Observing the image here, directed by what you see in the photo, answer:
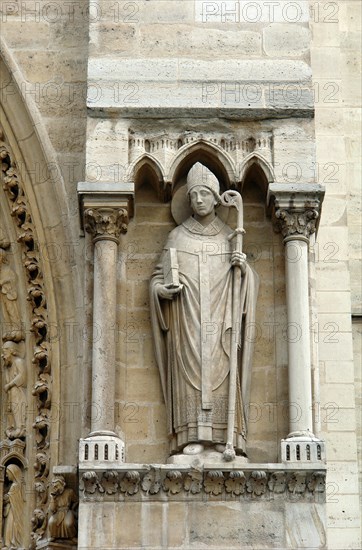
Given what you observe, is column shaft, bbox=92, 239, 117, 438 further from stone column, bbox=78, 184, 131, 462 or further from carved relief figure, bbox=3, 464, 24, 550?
carved relief figure, bbox=3, 464, 24, 550

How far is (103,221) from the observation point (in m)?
12.4

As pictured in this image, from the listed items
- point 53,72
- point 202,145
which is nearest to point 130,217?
point 202,145

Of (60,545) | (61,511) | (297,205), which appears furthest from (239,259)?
(60,545)

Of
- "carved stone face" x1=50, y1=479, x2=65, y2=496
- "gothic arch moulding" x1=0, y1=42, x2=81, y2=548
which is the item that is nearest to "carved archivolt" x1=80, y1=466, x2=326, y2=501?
"carved stone face" x1=50, y1=479, x2=65, y2=496

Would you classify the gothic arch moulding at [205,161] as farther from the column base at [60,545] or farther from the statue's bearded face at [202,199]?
the column base at [60,545]

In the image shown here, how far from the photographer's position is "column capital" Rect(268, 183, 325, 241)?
1243 centimetres

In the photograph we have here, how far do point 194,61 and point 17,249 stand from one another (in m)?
1.91

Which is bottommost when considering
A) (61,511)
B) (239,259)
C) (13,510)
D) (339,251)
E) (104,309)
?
(61,511)

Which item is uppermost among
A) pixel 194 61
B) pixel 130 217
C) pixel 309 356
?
pixel 194 61

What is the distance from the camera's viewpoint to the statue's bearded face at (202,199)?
41.0 feet

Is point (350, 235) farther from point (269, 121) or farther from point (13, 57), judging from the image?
point (13, 57)

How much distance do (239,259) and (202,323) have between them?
52 cm

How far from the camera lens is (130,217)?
12.7m

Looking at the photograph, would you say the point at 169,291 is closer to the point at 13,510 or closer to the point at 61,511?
the point at 61,511
